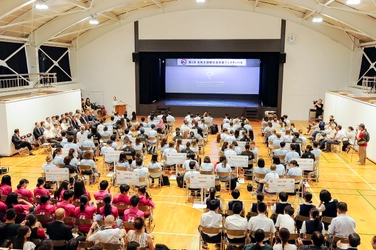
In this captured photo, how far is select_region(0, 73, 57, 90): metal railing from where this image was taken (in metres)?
17.8

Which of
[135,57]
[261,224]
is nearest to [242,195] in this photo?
[261,224]

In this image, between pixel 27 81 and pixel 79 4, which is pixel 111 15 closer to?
pixel 79 4

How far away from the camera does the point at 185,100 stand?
26.0 m

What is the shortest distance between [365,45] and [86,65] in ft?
57.2

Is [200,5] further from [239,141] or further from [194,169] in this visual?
[194,169]

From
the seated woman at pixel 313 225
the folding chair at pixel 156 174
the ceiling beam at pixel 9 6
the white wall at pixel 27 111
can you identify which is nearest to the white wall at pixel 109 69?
the white wall at pixel 27 111

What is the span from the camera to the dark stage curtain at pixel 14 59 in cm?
1756

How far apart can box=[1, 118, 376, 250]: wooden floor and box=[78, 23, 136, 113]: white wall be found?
10554mm

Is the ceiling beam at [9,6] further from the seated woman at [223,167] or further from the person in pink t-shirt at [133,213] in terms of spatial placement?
the person in pink t-shirt at [133,213]

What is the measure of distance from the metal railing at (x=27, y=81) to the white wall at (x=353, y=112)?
15.1m

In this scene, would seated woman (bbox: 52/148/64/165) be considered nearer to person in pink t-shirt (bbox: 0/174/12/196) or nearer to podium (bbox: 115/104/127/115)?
person in pink t-shirt (bbox: 0/174/12/196)

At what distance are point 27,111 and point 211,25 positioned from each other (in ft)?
39.9

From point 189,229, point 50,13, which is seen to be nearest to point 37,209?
point 189,229

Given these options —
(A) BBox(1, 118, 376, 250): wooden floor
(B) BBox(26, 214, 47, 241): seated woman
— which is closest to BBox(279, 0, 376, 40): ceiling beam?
(A) BBox(1, 118, 376, 250): wooden floor
